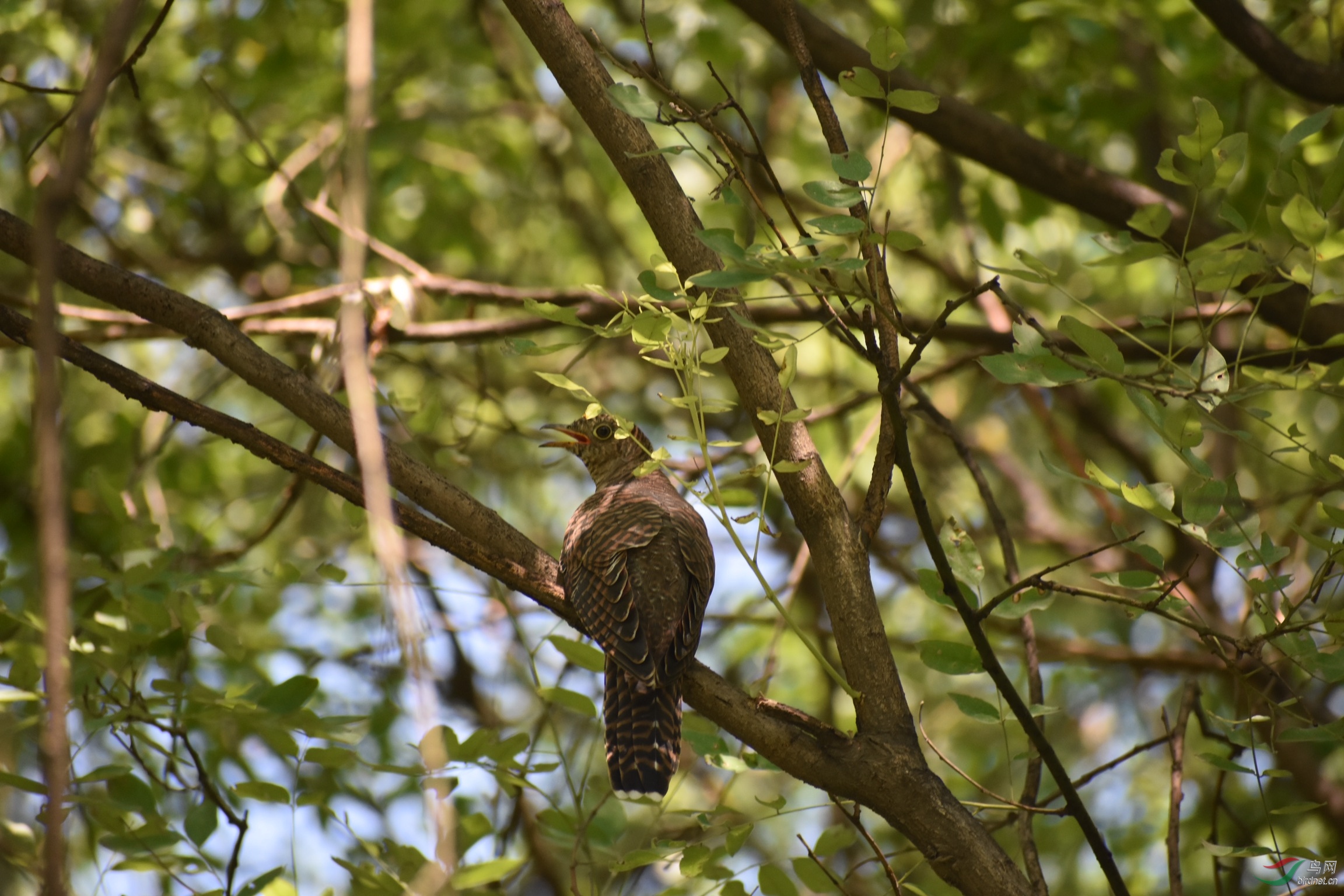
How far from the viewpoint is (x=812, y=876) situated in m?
2.91

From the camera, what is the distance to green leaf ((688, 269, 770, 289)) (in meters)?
2.14

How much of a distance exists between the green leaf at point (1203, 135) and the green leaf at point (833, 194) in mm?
633

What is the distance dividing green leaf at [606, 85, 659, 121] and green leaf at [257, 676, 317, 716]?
1.71m

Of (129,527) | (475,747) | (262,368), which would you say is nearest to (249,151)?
(129,527)

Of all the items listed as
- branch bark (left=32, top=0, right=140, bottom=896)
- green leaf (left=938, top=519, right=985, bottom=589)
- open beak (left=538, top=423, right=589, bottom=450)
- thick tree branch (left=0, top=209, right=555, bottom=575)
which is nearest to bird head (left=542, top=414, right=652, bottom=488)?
open beak (left=538, top=423, right=589, bottom=450)

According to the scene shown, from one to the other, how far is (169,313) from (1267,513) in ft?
15.3

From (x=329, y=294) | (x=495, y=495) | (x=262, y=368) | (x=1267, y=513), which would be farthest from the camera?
(x=495, y=495)

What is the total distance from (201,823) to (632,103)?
7.07 feet

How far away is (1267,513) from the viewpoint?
5.31 m

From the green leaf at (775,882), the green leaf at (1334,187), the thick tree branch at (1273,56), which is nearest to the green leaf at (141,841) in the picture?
the green leaf at (775,882)

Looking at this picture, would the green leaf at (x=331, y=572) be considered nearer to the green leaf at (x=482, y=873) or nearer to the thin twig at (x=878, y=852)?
the green leaf at (x=482, y=873)

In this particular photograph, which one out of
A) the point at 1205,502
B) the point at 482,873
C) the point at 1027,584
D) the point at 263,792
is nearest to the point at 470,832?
the point at 482,873

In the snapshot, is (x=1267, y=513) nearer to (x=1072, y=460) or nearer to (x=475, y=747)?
(x=1072, y=460)

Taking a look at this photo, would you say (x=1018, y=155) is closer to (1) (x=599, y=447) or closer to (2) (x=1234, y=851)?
(1) (x=599, y=447)
